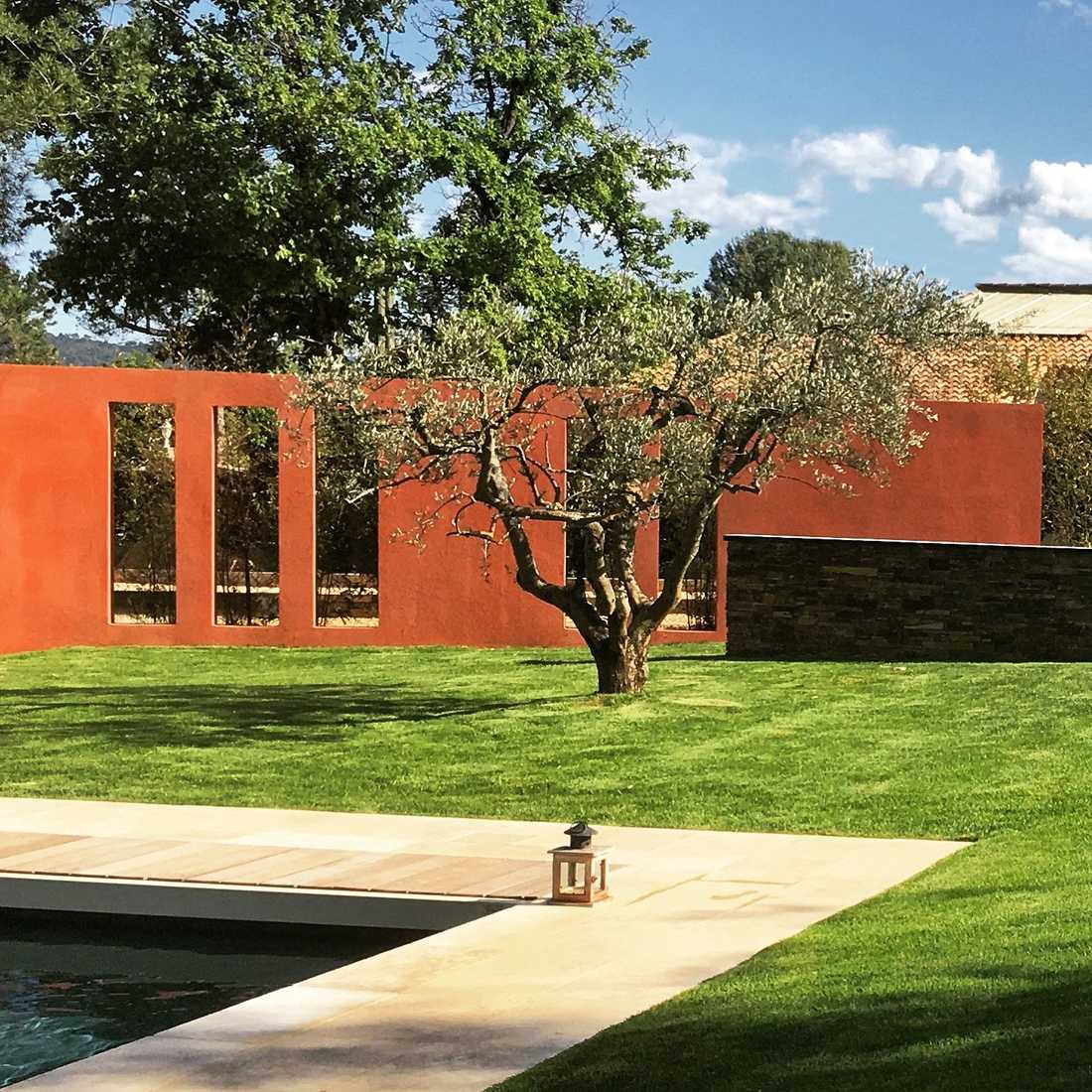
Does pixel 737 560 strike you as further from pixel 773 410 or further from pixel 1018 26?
pixel 1018 26

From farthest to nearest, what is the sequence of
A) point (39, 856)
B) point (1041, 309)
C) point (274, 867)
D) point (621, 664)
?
point (1041, 309) < point (621, 664) < point (39, 856) < point (274, 867)

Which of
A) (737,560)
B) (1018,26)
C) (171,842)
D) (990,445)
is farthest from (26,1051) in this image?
(1018,26)

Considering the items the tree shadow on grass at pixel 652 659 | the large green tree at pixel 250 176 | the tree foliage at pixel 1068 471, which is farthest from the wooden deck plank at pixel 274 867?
the tree foliage at pixel 1068 471

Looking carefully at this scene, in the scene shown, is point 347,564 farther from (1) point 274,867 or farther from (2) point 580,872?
(2) point 580,872

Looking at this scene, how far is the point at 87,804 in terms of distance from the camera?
10172 millimetres

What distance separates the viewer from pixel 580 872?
7.32 meters

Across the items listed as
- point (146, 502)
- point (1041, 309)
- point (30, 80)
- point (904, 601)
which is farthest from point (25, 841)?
point (1041, 309)

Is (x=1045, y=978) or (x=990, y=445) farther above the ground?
(x=990, y=445)

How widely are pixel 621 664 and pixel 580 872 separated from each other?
272 inches

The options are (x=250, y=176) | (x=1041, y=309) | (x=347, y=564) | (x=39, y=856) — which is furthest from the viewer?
(x=1041, y=309)

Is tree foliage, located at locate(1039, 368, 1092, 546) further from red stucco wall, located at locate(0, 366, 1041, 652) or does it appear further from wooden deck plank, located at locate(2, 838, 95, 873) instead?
wooden deck plank, located at locate(2, 838, 95, 873)

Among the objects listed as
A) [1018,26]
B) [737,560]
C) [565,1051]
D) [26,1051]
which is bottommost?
A: [26,1051]

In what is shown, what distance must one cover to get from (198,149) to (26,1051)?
20217 millimetres

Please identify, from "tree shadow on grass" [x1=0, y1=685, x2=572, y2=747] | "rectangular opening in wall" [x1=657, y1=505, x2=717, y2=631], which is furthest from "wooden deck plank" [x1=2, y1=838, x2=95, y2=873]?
"rectangular opening in wall" [x1=657, y1=505, x2=717, y2=631]
